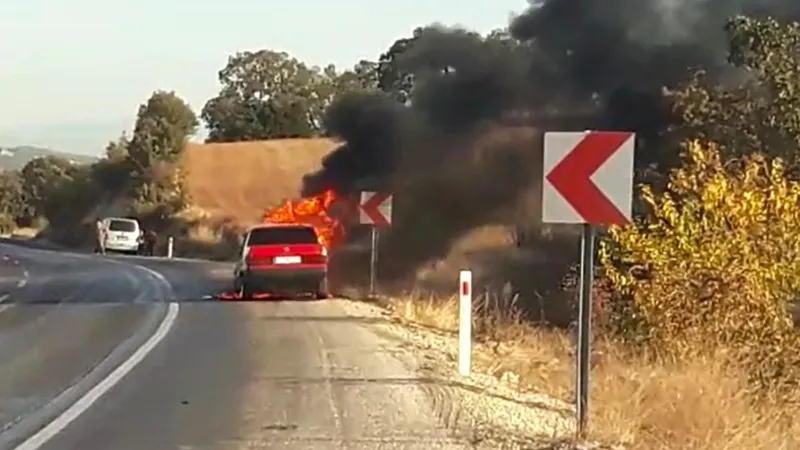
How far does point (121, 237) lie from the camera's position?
63625 millimetres

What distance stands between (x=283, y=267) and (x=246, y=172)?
195 ft

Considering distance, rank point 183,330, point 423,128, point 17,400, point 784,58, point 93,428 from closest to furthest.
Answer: point 93,428 < point 17,400 < point 183,330 < point 784,58 < point 423,128

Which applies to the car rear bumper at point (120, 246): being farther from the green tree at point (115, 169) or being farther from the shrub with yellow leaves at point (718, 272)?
the shrub with yellow leaves at point (718, 272)

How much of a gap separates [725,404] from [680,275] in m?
5.60

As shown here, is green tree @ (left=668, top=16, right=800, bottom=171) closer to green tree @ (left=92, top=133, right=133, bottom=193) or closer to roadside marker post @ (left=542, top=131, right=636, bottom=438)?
roadside marker post @ (left=542, top=131, right=636, bottom=438)

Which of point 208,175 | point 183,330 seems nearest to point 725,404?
point 183,330

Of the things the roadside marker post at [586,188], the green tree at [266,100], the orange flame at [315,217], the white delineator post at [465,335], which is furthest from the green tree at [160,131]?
the roadside marker post at [586,188]

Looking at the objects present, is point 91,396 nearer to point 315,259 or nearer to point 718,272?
point 718,272

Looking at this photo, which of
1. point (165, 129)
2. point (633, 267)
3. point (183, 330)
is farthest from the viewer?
point (165, 129)

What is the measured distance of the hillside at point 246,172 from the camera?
82625 millimetres

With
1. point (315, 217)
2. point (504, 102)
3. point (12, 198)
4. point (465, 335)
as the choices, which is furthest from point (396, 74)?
point (465, 335)

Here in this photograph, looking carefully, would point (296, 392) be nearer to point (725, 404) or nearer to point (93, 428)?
point (93, 428)

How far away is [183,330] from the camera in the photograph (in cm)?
2192

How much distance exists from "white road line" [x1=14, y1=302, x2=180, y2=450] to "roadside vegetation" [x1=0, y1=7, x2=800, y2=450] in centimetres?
406
